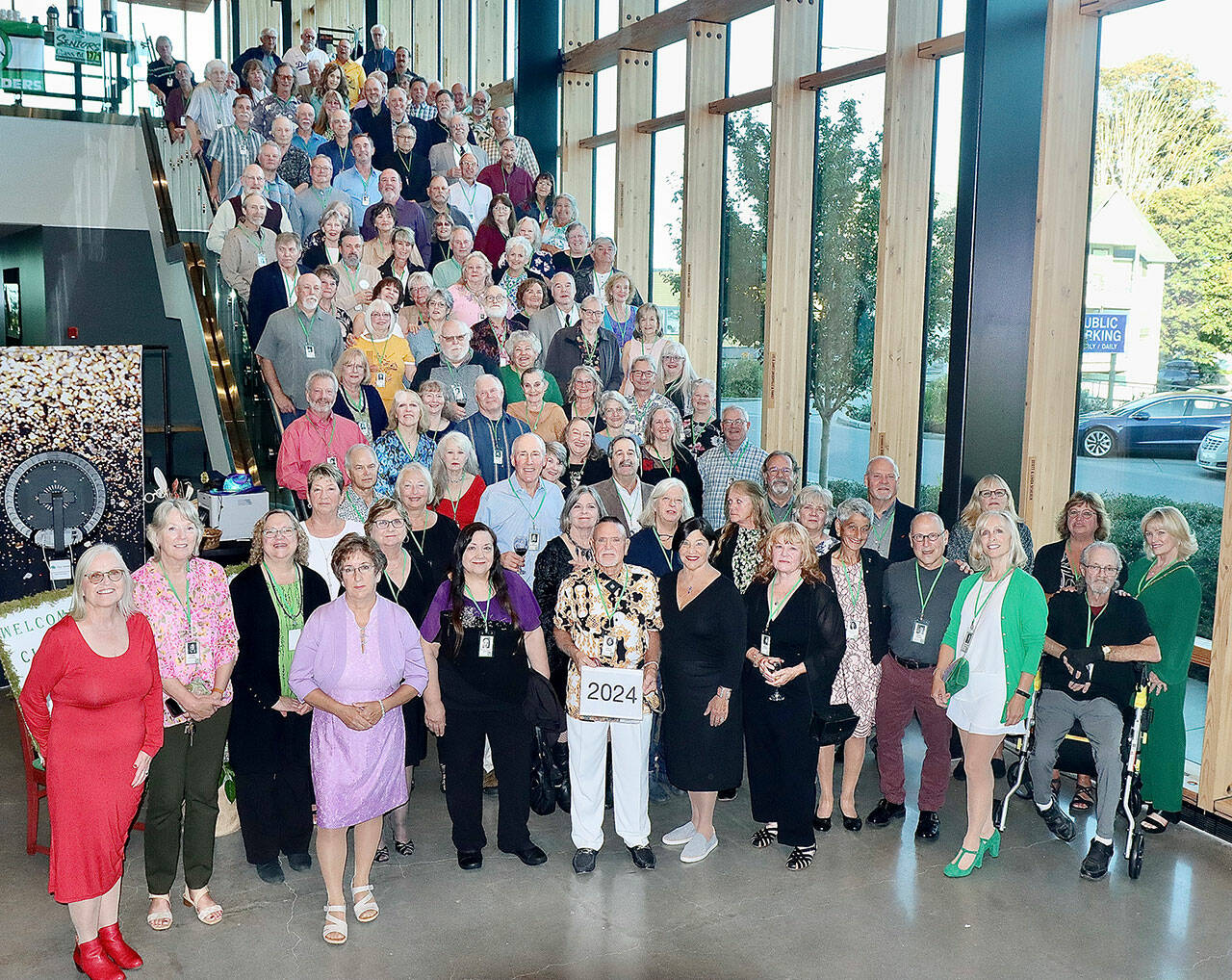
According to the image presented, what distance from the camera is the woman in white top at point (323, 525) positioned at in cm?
554

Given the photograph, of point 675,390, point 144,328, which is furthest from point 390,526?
point 144,328

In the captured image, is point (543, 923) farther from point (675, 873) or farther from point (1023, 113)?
point (1023, 113)

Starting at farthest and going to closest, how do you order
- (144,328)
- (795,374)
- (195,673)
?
(144,328), (795,374), (195,673)

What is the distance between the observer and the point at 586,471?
273 inches

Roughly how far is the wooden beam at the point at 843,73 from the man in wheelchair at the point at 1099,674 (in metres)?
5.37

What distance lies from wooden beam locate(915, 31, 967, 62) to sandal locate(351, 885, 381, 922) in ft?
23.6

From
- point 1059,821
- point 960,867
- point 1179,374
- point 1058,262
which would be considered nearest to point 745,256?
point 1058,262

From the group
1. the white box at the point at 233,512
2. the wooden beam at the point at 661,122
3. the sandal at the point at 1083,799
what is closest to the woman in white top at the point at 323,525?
the white box at the point at 233,512

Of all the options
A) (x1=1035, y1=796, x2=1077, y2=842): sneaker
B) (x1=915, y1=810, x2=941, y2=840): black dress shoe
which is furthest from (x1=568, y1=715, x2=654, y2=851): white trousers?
(x1=1035, y1=796, x2=1077, y2=842): sneaker

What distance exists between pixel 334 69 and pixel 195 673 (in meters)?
8.89

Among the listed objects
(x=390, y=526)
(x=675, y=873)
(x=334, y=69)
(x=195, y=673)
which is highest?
(x=334, y=69)

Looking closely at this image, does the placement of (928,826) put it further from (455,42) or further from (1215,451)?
(455,42)

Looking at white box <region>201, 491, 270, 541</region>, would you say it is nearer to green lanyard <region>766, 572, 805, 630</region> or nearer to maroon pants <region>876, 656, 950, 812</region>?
green lanyard <region>766, 572, 805, 630</region>

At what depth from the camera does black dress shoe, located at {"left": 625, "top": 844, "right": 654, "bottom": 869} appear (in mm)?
5668
